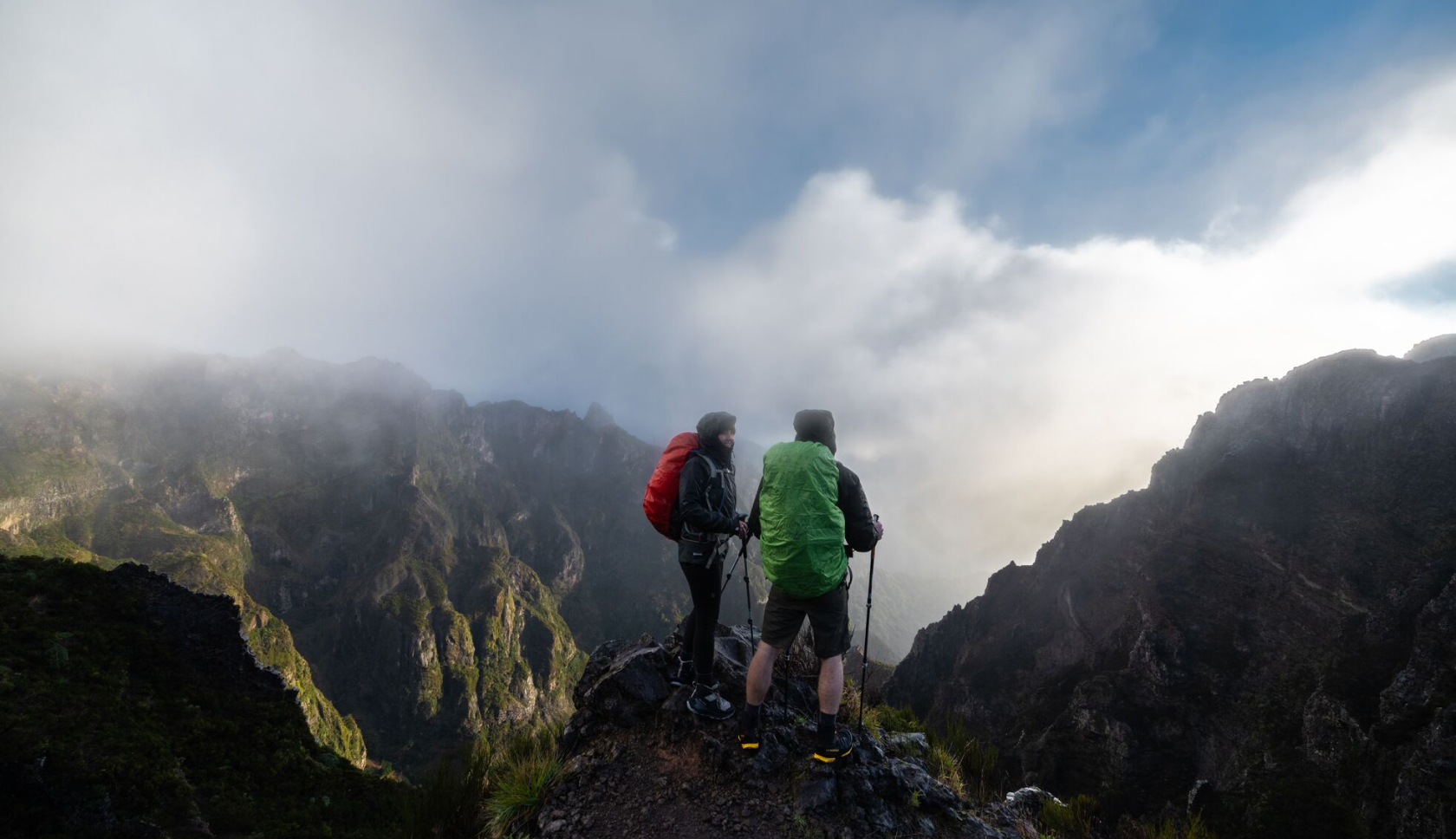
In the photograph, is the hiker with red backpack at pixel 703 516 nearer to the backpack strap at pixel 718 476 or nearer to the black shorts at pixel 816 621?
the backpack strap at pixel 718 476

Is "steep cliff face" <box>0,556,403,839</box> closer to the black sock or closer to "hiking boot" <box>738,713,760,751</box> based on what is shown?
"hiking boot" <box>738,713,760,751</box>

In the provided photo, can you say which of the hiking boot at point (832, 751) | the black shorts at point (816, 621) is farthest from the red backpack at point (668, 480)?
the hiking boot at point (832, 751)

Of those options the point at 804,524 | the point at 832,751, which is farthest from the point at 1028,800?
the point at 804,524

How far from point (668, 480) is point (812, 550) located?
2201 mm

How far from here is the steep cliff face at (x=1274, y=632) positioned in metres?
38.4

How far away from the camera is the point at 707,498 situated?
22.2ft

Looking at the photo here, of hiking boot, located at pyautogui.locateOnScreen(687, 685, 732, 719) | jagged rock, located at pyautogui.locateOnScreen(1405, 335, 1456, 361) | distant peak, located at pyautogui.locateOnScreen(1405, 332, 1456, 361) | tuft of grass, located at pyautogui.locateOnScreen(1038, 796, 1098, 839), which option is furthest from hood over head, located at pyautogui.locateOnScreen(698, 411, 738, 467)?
jagged rock, located at pyautogui.locateOnScreen(1405, 335, 1456, 361)

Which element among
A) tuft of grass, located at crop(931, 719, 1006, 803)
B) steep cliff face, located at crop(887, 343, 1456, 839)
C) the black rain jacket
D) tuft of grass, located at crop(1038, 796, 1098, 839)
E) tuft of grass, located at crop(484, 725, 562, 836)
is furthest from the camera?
steep cliff face, located at crop(887, 343, 1456, 839)

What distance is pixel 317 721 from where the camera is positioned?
4889 inches

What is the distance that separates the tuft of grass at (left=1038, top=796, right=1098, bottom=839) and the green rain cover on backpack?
Result: 15.7 feet

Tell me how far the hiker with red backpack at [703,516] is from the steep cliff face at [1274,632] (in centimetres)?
3378

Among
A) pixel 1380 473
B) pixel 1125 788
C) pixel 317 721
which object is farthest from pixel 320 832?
pixel 317 721

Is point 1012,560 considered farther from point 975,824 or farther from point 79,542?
point 79,542

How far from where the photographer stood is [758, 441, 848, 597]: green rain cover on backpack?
227 inches
